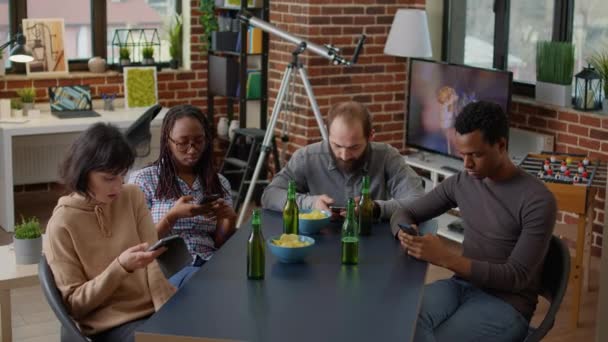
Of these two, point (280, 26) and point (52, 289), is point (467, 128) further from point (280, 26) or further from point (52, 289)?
point (280, 26)

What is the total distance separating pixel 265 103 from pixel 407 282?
4.14 meters

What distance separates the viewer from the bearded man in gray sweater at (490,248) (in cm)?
296

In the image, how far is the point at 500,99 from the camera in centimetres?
559

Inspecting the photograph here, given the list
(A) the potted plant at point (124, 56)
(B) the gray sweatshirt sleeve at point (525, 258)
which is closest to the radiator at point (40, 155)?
(A) the potted plant at point (124, 56)

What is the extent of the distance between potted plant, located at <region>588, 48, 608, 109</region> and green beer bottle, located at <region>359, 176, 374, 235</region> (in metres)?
2.61

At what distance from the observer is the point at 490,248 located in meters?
3.15

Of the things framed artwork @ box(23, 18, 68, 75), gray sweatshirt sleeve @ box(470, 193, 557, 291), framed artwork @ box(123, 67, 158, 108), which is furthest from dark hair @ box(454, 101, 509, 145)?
framed artwork @ box(23, 18, 68, 75)

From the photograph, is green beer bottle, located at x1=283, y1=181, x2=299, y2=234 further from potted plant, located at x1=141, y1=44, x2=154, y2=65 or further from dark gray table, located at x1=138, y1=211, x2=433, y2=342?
potted plant, located at x1=141, y1=44, x2=154, y2=65

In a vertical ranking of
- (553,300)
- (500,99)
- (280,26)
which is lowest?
(553,300)

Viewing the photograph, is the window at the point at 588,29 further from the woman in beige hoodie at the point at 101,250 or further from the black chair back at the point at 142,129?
the woman in beige hoodie at the point at 101,250

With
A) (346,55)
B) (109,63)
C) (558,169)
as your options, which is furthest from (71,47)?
(558,169)

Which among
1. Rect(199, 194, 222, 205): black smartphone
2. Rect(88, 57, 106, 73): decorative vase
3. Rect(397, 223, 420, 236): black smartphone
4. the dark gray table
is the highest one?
Rect(88, 57, 106, 73): decorative vase

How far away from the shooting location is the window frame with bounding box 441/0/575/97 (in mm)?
5816

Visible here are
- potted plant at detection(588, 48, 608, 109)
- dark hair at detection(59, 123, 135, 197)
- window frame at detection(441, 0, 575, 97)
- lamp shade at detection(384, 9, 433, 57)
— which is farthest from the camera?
lamp shade at detection(384, 9, 433, 57)
